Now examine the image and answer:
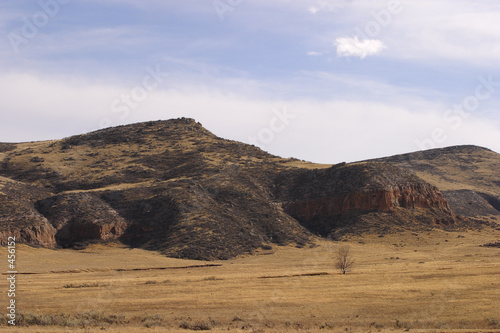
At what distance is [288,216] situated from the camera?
8231 centimetres

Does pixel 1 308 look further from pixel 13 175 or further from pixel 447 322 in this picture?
pixel 13 175

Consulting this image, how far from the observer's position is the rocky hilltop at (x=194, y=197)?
70.6m

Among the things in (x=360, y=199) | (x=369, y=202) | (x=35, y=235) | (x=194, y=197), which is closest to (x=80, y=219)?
(x=35, y=235)

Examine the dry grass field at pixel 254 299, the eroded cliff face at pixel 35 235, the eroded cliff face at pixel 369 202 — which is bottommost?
the dry grass field at pixel 254 299

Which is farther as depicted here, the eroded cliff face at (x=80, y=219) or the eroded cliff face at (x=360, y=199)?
the eroded cliff face at (x=360, y=199)

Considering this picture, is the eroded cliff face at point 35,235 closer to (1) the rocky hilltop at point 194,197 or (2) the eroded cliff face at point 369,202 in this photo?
(1) the rocky hilltop at point 194,197

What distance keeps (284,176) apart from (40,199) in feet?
130

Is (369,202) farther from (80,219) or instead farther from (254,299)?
(254,299)

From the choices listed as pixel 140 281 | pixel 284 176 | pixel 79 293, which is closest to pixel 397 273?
pixel 140 281

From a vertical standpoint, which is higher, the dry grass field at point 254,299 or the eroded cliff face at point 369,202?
the eroded cliff face at point 369,202

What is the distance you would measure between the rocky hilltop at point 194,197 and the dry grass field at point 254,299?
12663 mm

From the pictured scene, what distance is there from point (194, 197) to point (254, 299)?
45217 mm

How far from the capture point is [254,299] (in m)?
33.6

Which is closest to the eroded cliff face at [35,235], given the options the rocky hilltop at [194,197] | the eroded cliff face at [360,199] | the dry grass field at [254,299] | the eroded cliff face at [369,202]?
the rocky hilltop at [194,197]
